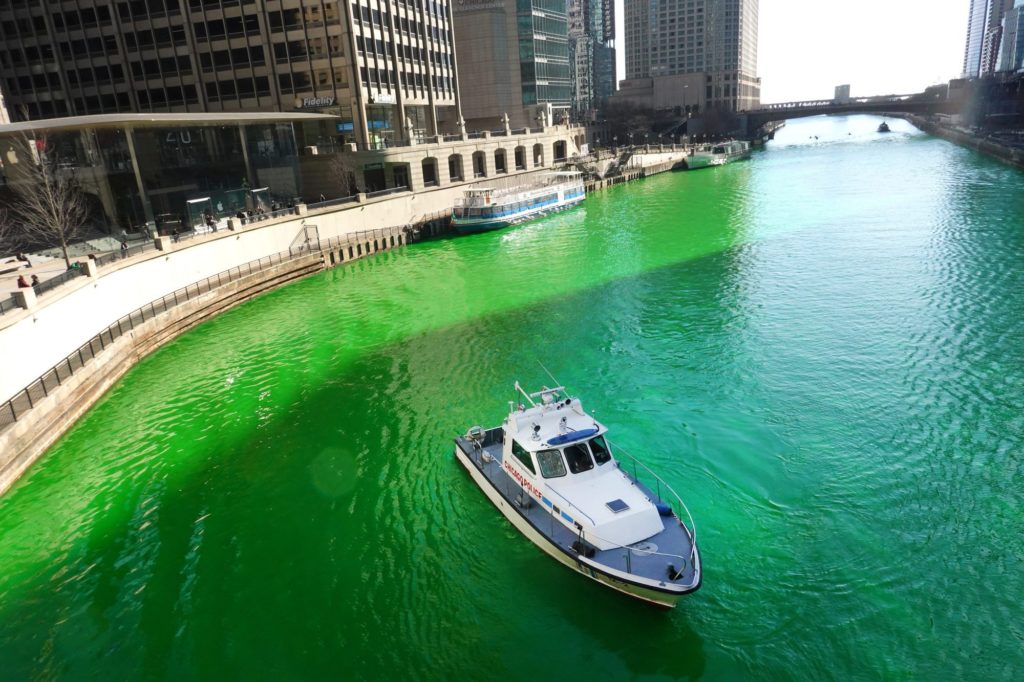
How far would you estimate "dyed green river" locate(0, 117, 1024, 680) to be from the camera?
48.1 feet

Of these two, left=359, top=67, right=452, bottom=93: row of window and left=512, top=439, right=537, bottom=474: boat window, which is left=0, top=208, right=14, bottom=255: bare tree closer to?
left=359, top=67, right=452, bottom=93: row of window

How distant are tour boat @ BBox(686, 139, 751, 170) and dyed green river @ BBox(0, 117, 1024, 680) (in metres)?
90.1

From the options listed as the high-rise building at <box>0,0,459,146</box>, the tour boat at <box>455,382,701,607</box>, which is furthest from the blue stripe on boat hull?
the tour boat at <box>455,382,701,607</box>

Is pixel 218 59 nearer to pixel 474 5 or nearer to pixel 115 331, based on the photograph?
pixel 474 5

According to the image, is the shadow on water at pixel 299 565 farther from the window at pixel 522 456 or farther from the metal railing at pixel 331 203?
the metal railing at pixel 331 203

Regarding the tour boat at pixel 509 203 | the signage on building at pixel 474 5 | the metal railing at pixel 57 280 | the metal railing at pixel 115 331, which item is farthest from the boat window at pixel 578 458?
the signage on building at pixel 474 5

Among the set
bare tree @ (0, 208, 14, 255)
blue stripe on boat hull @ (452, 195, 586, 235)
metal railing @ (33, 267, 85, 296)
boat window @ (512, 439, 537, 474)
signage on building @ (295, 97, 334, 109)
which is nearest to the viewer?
boat window @ (512, 439, 537, 474)

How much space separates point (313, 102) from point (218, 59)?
42.4ft

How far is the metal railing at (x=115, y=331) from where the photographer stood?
82.0ft

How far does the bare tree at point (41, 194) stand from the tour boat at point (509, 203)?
3492 cm

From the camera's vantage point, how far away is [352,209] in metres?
61.4

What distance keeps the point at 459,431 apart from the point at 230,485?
26.6 ft

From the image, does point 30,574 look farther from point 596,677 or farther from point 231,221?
point 231,221

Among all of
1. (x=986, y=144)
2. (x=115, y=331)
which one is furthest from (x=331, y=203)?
(x=986, y=144)
